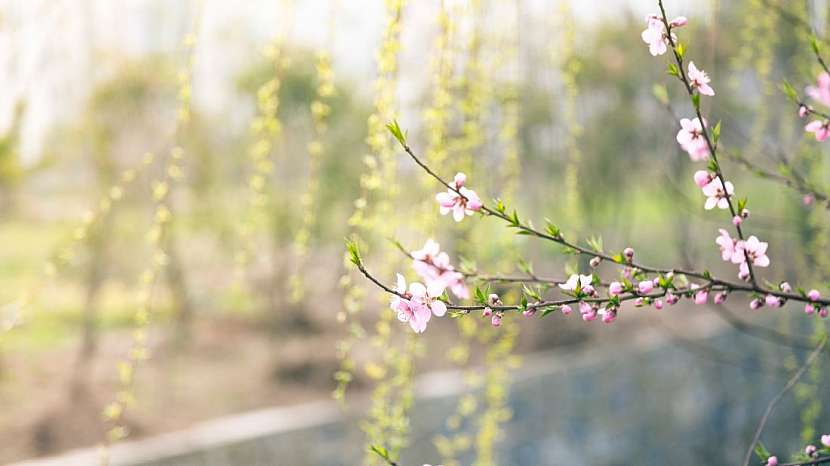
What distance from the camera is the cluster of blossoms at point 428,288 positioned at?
2.76ft

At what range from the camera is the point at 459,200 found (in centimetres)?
91

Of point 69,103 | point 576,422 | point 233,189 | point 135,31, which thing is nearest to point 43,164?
point 69,103

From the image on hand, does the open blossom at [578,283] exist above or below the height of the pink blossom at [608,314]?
above

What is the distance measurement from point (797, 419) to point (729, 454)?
27.1 inches

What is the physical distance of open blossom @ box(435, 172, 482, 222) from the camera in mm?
889

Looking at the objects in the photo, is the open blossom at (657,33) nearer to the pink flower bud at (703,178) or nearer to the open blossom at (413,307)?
the pink flower bud at (703,178)

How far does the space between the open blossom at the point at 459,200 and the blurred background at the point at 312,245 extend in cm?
74

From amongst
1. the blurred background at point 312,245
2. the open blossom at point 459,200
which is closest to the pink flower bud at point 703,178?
the open blossom at point 459,200

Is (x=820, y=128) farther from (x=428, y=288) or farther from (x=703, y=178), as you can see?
(x=428, y=288)

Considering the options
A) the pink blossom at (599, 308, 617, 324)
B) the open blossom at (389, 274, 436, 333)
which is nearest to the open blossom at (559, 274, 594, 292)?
the pink blossom at (599, 308, 617, 324)

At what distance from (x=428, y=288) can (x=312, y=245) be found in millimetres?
3271

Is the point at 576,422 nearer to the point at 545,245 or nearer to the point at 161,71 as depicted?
the point at 545,245

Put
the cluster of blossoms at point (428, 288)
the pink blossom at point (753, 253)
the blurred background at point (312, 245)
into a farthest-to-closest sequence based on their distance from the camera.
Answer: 1. the blurred background at point (312, 245)
2. the pink blossom at point (753, 253)
3. the cluster of blossoms at point (428, 288)

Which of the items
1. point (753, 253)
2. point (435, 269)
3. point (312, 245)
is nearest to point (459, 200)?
point (435, 269)
